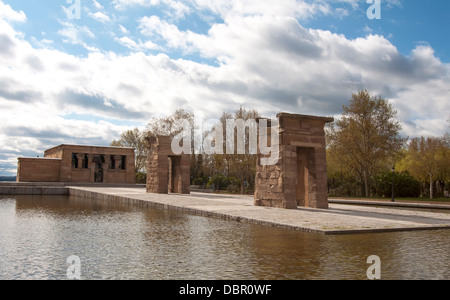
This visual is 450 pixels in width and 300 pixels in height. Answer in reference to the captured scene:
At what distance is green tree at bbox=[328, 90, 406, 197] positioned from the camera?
33.5 metres

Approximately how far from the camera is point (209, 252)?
6996mm

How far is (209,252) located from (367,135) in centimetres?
2980

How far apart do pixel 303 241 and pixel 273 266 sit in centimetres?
245

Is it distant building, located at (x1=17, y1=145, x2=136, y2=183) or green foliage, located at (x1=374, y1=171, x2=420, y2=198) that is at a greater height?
distant building, located at (x1=17, y1=145, x2=136, y2=183)

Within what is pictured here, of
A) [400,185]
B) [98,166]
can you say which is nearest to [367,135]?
[400,185]

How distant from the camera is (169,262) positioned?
620cm

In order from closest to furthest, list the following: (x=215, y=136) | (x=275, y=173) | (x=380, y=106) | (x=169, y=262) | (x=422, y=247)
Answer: (x=169, y=262) < (x=422, y=247) < (x=275, y=173) < (x=380, y=106) < (x=215, y=136)

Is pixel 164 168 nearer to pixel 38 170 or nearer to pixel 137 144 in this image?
pixel 38 170

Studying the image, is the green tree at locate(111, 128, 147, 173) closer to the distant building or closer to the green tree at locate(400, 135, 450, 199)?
the distant building

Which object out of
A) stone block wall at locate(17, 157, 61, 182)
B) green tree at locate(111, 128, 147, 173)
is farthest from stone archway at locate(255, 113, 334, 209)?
green tree at locate(111, 128, 147, 173)

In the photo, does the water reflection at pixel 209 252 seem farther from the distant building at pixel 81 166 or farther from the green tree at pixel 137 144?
the green tree at pixel 137 144

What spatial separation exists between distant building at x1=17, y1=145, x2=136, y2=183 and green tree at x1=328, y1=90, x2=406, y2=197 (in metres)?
24.8
